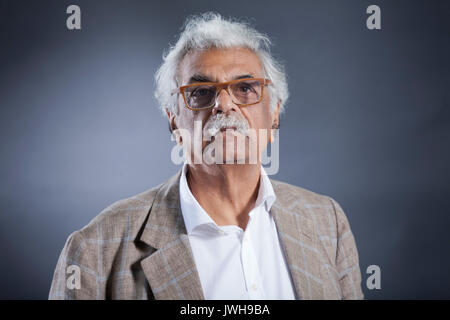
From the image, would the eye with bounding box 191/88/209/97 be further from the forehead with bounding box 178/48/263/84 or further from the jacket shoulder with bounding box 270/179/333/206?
the jacket shoulder with bounding box 270/179/333/206

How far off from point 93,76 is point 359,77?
4.68 feet

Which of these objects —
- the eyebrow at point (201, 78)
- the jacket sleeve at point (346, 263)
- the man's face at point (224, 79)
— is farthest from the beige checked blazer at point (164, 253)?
the eyebrow at point (201, 78)

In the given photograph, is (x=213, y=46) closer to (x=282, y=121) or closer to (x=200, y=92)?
(x=200, y=92)

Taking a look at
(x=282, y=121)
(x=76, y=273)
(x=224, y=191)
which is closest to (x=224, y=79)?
(x=224, y=191)

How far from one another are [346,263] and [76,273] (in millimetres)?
876

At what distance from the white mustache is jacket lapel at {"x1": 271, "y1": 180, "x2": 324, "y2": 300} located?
1.00 ft

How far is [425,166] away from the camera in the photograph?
196cm

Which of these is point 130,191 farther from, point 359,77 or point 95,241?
point 359,77

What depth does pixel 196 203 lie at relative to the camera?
1.13 metres

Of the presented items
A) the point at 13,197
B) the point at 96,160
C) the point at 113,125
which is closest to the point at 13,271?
the point at 13,197

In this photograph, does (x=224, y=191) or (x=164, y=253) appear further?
(x=224, y=191)

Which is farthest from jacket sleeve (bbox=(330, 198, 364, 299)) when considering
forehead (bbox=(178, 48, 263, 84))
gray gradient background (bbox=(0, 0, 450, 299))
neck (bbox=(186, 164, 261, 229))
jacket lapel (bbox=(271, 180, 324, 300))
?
gray gradient background (bbox=(0, 0, 450, 299))

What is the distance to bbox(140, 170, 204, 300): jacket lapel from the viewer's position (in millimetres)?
991

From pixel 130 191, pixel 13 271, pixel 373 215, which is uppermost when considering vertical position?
pixel 130 191
